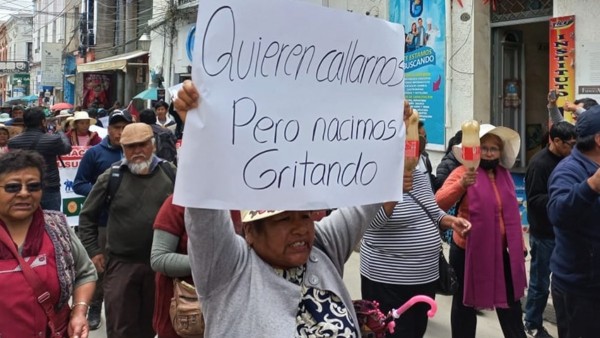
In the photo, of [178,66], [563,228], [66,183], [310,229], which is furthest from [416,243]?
[178,66]

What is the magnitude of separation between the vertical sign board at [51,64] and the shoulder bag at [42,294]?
35.8 metres

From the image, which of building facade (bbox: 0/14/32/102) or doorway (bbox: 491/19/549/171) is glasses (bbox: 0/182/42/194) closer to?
doorway (bbox: 491/19/549/171)

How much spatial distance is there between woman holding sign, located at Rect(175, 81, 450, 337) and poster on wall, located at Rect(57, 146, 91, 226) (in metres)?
6.02

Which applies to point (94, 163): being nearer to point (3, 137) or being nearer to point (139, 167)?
point (139, 167)

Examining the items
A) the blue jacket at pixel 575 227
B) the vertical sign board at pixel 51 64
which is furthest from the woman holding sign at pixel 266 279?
the vertical sign board at pixel 51 64

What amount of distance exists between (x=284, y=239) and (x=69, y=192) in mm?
6278

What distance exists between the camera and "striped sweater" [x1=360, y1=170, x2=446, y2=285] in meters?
3.83

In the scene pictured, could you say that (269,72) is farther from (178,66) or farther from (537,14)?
(178,66)

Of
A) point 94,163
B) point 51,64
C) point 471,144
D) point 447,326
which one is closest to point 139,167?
point 94,163

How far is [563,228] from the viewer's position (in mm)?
3230

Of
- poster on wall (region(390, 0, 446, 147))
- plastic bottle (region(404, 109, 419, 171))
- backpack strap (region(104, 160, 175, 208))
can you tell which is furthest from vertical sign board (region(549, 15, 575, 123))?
plastic bottle (region(404, 109, 419, 171))

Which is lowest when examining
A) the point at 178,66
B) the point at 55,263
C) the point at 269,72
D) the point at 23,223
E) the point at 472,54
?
the point at 55,263

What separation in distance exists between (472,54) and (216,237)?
8.20 m

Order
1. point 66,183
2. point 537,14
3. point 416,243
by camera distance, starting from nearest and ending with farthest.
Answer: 1. point 416,243
2. point 66,183
3. point 537,14
